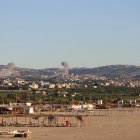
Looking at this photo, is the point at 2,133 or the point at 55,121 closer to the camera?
the point at 2,133

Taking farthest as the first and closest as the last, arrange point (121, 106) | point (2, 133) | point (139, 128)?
1. point (121, 106)
2. point (139, 128)
3. point (2, 133)

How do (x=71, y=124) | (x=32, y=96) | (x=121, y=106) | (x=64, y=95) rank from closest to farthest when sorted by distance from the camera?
1. (x=71, y=124)
2. (x=121, y=106)
3. (x=32, y=96)
4. (x=64, y=95)

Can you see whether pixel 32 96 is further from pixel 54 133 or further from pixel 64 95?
pixel 54 133

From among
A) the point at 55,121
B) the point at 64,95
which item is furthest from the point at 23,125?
the point at 64,95

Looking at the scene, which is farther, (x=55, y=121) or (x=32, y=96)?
(x=32, y=96)

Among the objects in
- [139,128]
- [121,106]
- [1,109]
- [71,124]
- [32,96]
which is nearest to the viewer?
[139,128]

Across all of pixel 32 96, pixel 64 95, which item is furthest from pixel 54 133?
pixel 64 95

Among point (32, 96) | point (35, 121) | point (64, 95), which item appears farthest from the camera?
point (64, 95)

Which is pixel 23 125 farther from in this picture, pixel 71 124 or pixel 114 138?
pixel 114 138
